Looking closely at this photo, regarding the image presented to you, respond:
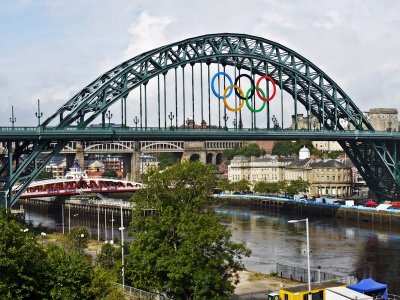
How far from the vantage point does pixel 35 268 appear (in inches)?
1218

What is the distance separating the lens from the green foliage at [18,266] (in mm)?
29016

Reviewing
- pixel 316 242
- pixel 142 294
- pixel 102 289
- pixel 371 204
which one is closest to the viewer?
pixel 102 289

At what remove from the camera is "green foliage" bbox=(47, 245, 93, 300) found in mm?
30766

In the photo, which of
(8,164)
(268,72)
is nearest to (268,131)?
(268,72)

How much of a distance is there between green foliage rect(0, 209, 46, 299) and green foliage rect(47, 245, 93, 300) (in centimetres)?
43

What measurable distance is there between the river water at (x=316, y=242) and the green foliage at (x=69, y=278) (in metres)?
9.09

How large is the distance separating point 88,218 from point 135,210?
236 feet

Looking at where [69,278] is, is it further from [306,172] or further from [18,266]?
[306,172]

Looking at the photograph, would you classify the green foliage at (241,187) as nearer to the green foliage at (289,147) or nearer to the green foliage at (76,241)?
the green foliage at (289,147)

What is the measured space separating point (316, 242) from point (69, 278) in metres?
44.9

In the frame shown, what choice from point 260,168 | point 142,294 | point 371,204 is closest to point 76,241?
point 142,294

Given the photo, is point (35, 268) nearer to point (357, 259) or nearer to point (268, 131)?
point (357, 259)

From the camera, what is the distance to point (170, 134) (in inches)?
2948

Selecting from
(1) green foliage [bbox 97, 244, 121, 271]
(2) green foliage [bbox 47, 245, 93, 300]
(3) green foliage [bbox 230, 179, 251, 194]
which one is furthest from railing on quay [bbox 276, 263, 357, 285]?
(3) green foliage [bbox 230, 179, 251, 194]
